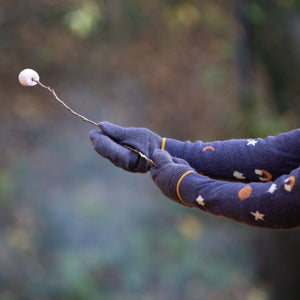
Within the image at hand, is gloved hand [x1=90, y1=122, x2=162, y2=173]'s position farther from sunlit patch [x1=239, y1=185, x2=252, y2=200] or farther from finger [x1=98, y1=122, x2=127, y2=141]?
sunlit patch [x1=239, y1=185, x2=252, y2=200]

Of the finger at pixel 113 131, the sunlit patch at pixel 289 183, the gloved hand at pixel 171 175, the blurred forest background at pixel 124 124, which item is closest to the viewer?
the sunlit patch at pixel 289 183

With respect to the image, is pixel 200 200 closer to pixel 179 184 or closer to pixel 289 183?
pixel 179 184

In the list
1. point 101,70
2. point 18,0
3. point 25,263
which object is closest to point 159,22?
point 101,70

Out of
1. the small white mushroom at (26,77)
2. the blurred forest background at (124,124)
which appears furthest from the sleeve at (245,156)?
the blurred forest background at (124,124)

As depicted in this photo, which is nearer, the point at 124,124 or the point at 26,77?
the point at 26,77

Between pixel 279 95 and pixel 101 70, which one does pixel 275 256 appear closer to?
pixel 279 95

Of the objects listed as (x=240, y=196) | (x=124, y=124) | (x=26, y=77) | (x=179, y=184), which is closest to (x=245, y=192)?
(x=240, y=196)

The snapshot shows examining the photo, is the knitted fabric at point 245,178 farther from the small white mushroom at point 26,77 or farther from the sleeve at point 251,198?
the small white mushroom at point 26,77
